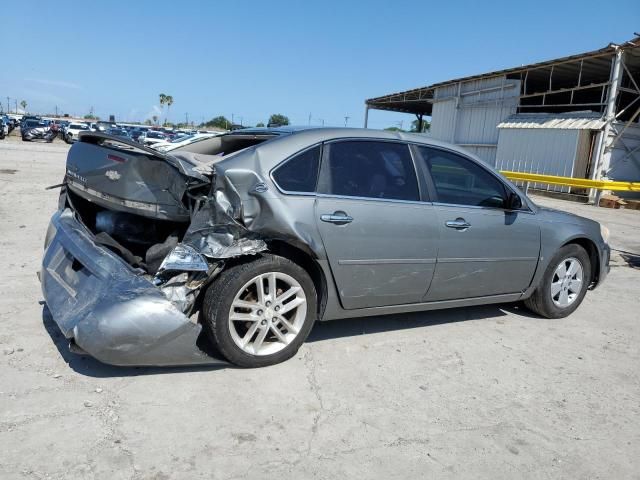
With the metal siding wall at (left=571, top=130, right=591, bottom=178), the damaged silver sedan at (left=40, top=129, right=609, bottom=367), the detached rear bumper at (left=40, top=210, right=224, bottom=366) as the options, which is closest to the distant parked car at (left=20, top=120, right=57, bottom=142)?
the metal siding wall at (left=571, top=130, right=591, bottom=178)

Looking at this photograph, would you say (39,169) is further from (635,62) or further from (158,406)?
(635,62)

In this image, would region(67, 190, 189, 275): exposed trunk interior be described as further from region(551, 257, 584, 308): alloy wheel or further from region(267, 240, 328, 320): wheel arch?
region(551, 257, 584, 308): alloy wheel

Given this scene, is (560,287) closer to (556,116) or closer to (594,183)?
(594,183)

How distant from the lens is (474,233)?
424 cm

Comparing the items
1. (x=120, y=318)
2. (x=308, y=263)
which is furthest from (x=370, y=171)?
(x=120, y=318)

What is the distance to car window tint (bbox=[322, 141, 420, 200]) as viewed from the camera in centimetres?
376

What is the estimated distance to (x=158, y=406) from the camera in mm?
3008

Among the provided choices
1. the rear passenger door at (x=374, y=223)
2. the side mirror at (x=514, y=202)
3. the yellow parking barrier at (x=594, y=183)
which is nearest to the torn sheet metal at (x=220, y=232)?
the rear passenger door at (x=374, y=223)

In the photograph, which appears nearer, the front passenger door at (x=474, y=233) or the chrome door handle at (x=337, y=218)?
the chrome door handle at (x=337, y=218)

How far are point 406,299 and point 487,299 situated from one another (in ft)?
3.06

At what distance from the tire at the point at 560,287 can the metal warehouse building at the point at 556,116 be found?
49.3ft

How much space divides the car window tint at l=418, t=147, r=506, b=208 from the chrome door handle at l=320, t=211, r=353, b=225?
904mm

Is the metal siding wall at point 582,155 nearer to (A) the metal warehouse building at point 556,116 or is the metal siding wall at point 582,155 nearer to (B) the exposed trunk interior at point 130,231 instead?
(A) the metal warehouse building at point 556,116

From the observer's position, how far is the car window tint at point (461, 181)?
13.7ft
